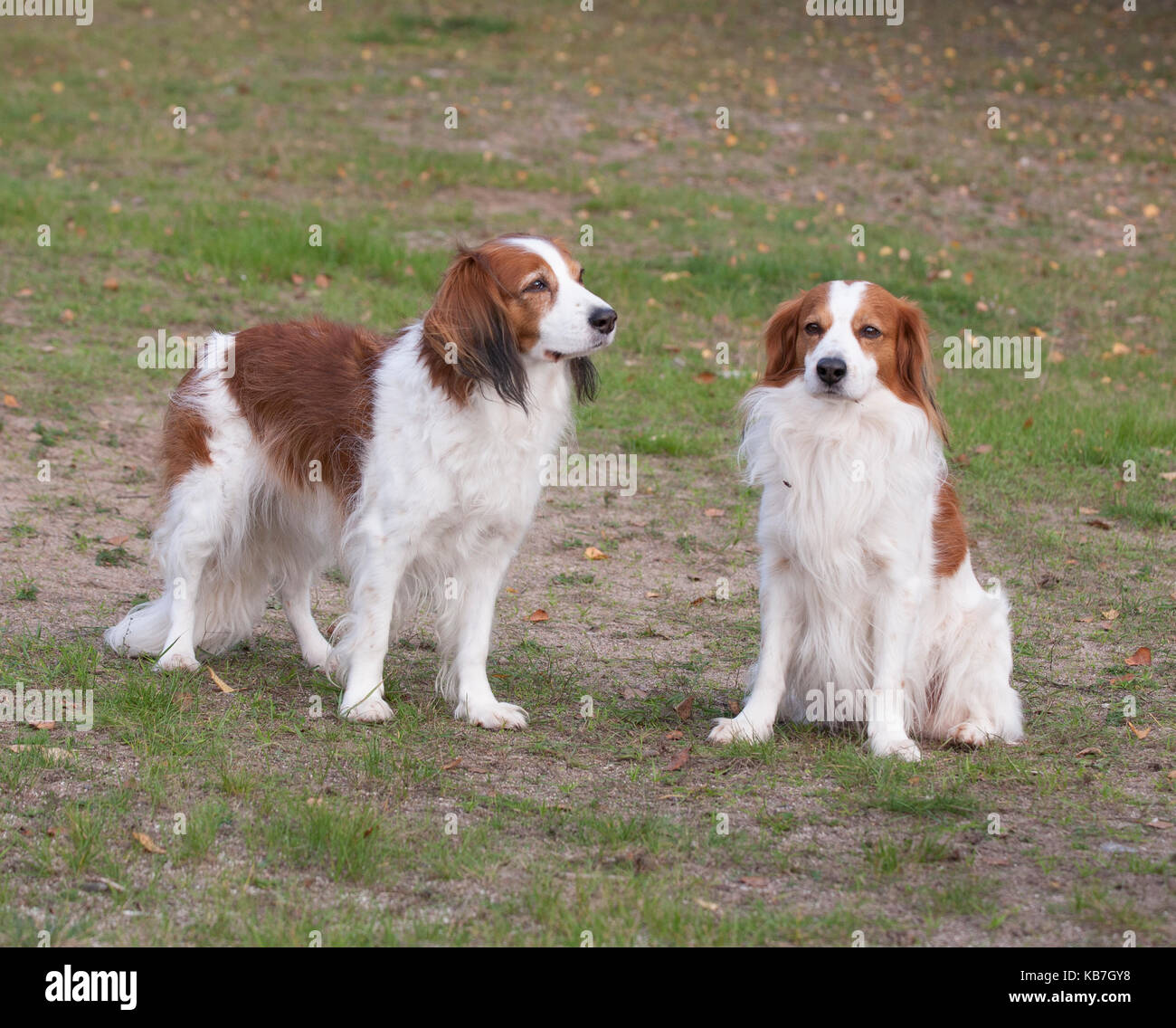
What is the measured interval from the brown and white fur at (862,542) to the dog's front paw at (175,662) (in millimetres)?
2027

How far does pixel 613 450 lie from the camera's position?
346 inches

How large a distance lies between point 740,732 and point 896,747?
20.3 inches

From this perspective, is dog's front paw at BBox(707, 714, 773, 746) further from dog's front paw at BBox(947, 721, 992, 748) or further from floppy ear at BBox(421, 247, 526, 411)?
floppy ear at BBox(421, 247, 526, 411)

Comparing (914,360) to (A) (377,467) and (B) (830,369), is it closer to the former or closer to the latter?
Result: (B) (830,369)

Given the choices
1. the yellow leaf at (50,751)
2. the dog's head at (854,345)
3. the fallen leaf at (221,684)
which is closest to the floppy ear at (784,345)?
the dog's head at (854,345)

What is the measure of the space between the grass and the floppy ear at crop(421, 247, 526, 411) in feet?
4.08

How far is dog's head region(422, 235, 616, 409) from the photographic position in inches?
188

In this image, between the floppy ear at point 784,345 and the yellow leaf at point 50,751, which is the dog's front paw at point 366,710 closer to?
the yellow leaf at point 50,751

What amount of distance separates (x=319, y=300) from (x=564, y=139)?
18.8 feet

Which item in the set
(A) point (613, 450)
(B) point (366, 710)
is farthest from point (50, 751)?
(A) point (613, 450)

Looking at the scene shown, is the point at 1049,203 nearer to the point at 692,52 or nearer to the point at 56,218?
the point at 692,52

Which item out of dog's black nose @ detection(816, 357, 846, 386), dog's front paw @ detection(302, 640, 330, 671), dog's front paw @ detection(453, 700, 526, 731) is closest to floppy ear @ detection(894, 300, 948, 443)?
dog's black nose @ detection(816, 357, 846, 386)

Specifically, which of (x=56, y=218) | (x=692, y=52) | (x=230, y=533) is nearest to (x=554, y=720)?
(x=230, y=533)

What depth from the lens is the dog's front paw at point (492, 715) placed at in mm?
5090
